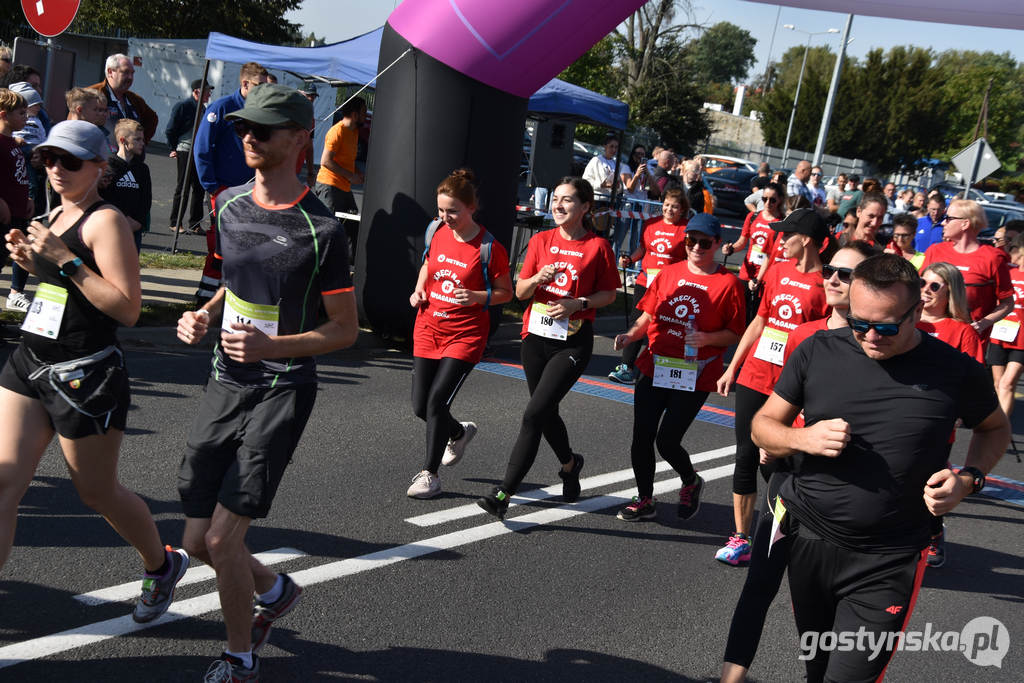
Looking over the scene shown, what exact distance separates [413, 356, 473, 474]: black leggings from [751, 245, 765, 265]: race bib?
579 centimetres

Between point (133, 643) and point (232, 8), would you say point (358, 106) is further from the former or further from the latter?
point (232, 8)

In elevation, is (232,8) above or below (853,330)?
above

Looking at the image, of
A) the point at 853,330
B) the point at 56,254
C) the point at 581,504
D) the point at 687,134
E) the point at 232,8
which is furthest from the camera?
the point at 687,134

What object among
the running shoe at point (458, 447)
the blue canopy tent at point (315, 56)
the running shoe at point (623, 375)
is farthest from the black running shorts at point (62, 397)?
the blue canopy tent at point (315, 56)

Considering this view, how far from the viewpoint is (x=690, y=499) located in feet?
19.7

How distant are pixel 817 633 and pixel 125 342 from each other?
658cm

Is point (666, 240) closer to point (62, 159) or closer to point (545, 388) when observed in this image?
point (545, 388)

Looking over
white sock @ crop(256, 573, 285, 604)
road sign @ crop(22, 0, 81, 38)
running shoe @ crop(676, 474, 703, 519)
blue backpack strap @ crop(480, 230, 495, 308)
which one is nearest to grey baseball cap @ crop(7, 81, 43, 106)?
road sign @ crop(22, 0, 81, 38)

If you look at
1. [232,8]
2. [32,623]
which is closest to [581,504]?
[32,623]

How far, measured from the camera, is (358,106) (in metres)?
10.8

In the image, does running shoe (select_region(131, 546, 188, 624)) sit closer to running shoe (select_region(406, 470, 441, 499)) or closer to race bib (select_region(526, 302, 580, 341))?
running shoe (select_region(406, 470, 441, 499))

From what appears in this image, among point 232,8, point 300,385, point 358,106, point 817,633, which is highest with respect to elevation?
point 232,8

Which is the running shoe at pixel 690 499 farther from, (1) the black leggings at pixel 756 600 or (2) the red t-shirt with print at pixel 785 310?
(1) the black leggings at pixel 756 600

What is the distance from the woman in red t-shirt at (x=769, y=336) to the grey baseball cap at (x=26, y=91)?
5.78m
